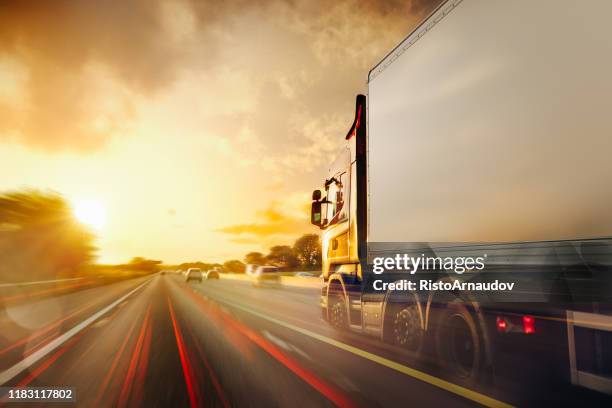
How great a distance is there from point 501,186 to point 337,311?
18.7 ft

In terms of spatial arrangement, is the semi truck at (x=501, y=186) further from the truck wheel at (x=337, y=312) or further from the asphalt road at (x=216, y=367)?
the truck wheel at (x=337, y=312)

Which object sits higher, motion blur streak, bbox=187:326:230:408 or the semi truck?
the semi truck

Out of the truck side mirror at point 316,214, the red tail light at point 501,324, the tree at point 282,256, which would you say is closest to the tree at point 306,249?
the tree at point 282,256

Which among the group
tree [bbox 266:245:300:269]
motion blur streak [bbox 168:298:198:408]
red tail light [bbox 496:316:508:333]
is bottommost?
motion blur streak [bbox 168:298:198:408]

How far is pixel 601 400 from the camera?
15.3ft

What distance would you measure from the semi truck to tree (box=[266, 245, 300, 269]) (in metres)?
119

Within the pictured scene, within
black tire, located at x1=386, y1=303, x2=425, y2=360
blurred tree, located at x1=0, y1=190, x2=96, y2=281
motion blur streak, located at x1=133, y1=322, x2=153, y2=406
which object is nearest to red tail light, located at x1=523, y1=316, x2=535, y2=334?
black tire, located at x1=386, y1=303, x2=425, y2=360

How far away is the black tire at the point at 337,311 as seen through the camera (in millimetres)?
8570

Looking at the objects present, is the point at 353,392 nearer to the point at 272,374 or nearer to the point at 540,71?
the point at 272,374

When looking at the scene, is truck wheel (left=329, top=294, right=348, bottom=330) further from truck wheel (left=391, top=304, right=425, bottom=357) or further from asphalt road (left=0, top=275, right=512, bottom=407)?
truck wheel (left=391, top=304, right=425, bottom=357)

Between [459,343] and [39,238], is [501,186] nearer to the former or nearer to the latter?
[459,343]

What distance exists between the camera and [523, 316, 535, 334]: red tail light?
416 cm

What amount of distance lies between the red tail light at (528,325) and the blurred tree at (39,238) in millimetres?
45633

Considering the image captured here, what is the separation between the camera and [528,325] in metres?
4.21
